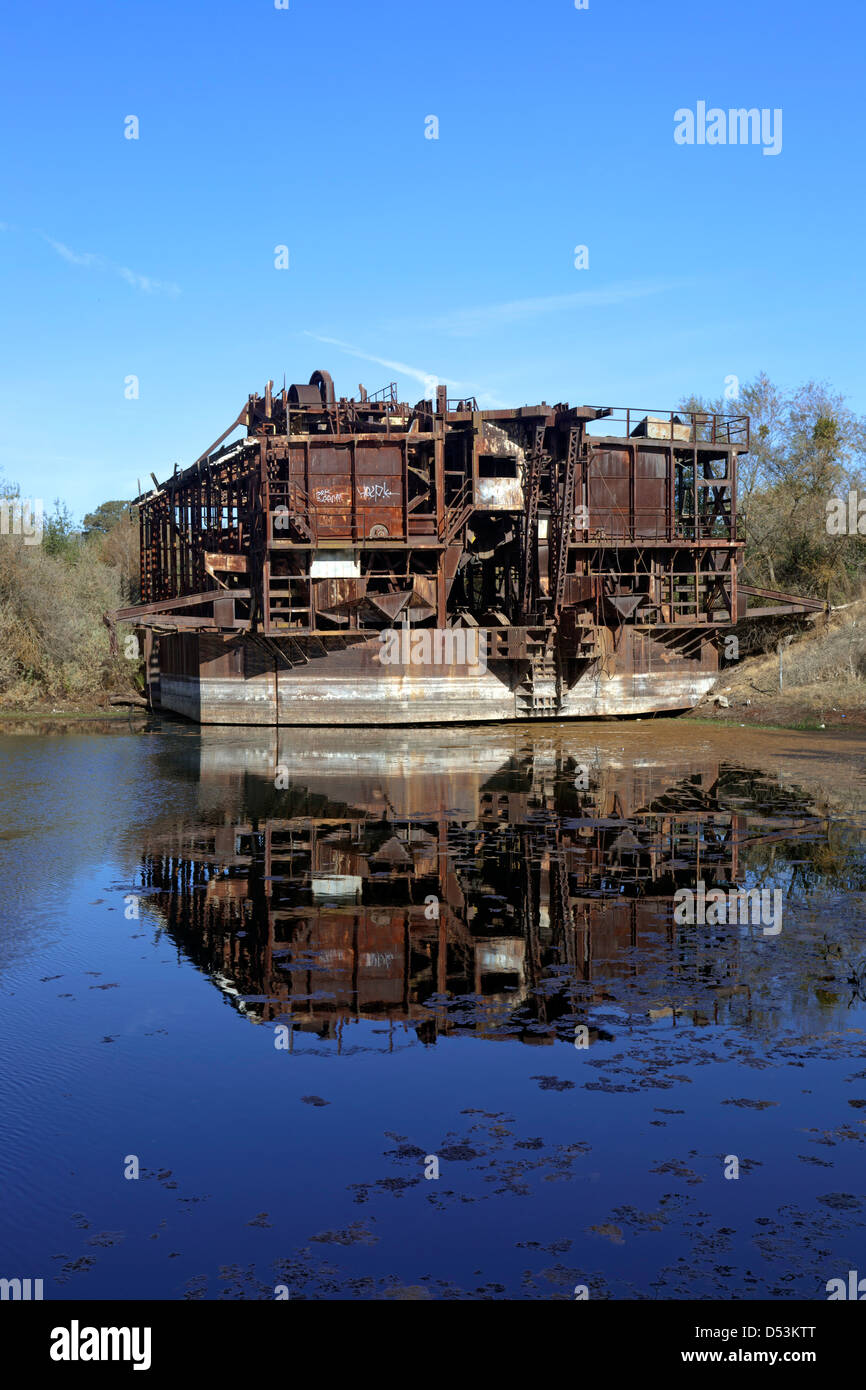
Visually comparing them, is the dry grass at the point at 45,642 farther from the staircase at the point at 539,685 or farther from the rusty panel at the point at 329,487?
the staircase at the point at 539,685

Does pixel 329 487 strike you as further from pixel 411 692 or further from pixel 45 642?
pixel 45 642

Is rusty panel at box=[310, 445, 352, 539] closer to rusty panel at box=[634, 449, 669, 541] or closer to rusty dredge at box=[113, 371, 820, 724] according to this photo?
rusty dredge at box=[113, 371, 820, 724]

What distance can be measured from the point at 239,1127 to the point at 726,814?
11855 mm

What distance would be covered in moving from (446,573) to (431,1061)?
2699 cm

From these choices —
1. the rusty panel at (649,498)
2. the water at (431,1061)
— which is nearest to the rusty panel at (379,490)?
the rusty panel at (649,498)

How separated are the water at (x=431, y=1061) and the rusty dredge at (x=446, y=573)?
1710 centimetres

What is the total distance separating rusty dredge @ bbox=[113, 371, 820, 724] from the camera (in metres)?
33.3

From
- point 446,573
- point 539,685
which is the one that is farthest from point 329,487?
point 539,685

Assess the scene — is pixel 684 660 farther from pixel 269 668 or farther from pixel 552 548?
pixel 269 668

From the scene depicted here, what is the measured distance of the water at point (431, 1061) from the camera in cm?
528

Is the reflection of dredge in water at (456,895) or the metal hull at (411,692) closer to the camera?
the reflection of dredge in water at (456,895)

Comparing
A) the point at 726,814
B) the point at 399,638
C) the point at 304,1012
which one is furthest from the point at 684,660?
the point at 304,1012

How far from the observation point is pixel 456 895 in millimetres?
12336
